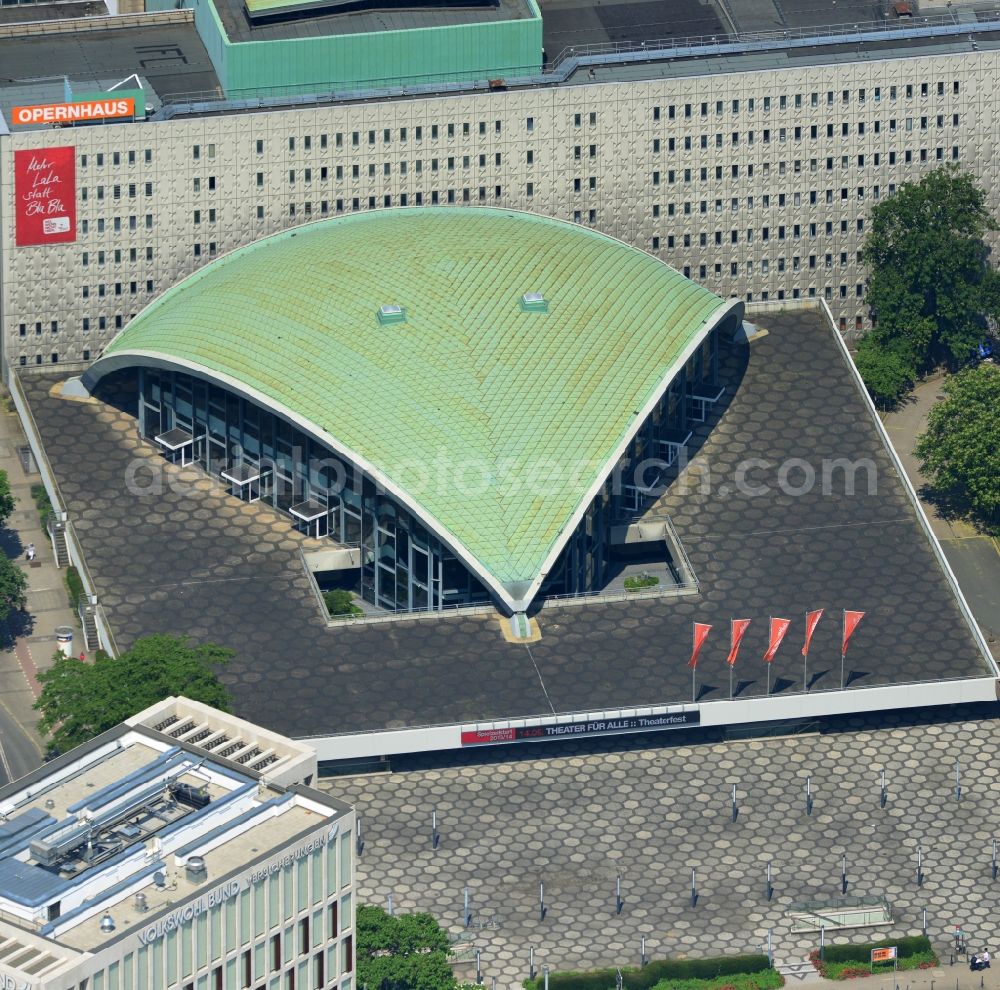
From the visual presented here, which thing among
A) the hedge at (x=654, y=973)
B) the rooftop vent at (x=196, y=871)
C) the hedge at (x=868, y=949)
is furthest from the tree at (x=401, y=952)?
the rooftop vent at (x=196, y=871)

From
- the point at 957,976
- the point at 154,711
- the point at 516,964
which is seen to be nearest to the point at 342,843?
the point at 154,711

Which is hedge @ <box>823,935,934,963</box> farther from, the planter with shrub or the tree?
the tree

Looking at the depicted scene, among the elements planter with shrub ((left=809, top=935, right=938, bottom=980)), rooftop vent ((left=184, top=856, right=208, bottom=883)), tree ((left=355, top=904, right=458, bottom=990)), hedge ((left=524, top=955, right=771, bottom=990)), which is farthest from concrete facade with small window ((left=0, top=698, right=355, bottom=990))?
planter with shrub ((left=809, top=935, right=938, bottom=980))

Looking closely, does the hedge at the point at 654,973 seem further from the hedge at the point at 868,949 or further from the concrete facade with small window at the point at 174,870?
the concrete facade with small window at the point at 174,870

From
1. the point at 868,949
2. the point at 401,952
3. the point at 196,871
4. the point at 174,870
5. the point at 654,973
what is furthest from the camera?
the point at 868,949

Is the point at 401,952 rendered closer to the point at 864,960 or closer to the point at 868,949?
the point at 864,960

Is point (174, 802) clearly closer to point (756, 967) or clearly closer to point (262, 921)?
point (262, 921)

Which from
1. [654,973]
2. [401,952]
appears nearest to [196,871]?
[401,952]
